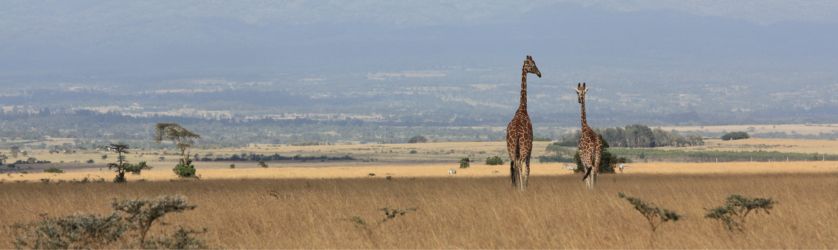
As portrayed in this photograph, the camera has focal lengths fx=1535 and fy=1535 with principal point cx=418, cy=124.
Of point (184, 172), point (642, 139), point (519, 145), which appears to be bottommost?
point (184, 172)

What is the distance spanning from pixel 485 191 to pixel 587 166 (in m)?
3.91

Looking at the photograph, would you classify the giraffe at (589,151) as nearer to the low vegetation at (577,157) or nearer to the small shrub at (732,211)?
the small shrub at (732,211)

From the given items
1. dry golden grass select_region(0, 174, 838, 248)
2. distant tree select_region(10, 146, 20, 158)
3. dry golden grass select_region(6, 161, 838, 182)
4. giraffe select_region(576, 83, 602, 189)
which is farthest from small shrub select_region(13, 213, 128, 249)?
distant tree select_region(10, 146, 20, 158)

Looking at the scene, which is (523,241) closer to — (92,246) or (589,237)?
(589,237)

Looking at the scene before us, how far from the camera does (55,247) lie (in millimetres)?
15500

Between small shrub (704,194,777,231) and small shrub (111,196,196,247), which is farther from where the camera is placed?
small shrub (704,194,777,231)

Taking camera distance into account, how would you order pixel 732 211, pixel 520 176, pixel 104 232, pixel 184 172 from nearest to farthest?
1. pixel 104 232
2. pixel 732 211
3. pixel 520 176
4. pixel 184 172

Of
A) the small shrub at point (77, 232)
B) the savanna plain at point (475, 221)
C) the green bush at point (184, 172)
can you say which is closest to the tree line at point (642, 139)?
the green bush at point (184, 172)

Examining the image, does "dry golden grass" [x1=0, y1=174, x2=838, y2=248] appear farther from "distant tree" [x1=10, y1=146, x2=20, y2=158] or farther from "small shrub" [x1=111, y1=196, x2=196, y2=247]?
"distant tree" [x1=10, y1=146, x2=20, y2=158]

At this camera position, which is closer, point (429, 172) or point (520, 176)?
point (520, 176)

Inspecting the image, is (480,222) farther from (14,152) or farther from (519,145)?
(14,152)

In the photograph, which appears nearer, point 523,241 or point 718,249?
point 718,249

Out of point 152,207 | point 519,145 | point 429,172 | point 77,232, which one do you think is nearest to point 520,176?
point 519,145

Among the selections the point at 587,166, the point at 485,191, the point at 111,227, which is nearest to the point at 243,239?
the point at 111,227
